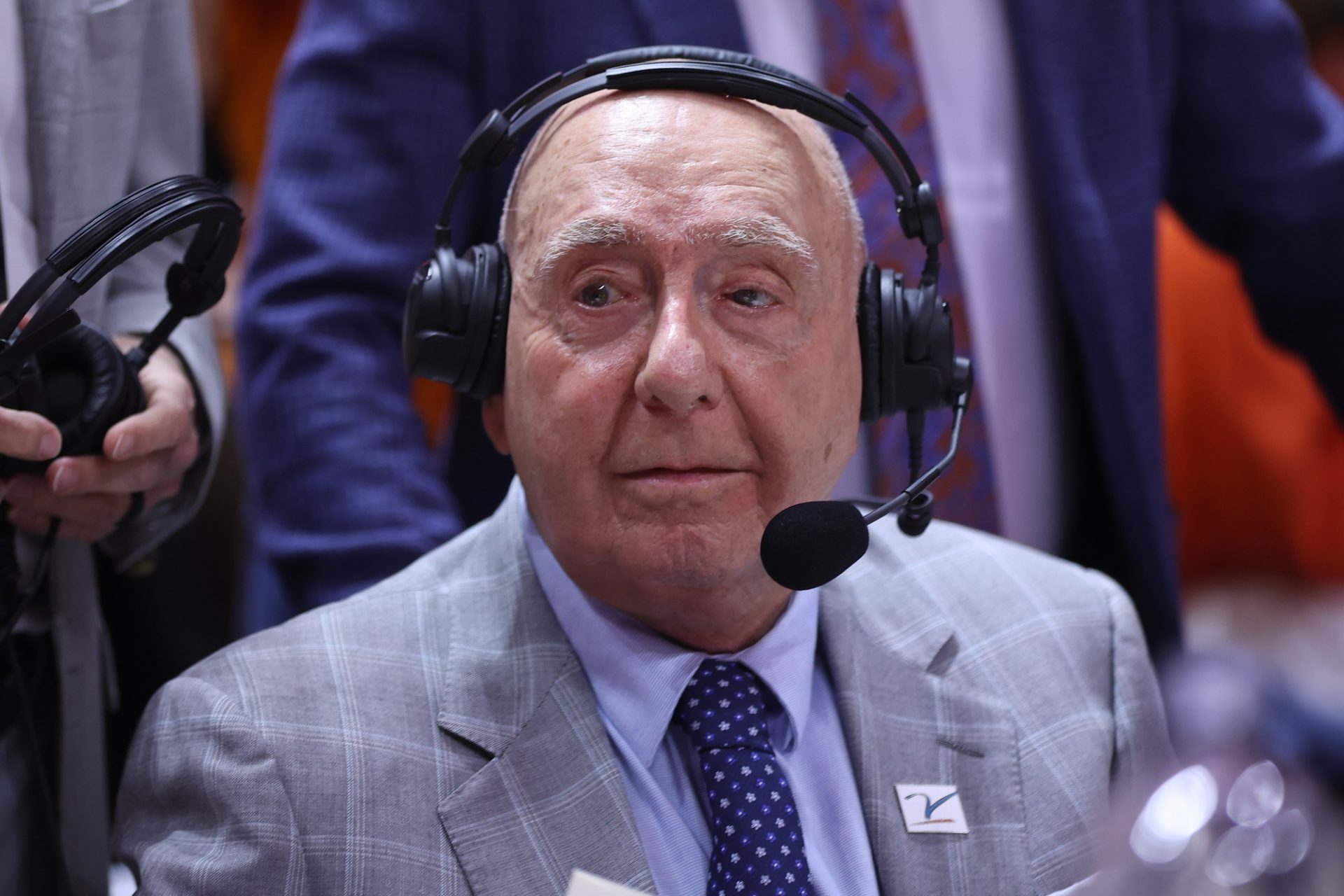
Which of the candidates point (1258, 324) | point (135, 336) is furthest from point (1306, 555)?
point (135, 336)

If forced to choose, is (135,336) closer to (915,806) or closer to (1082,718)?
(915,806)

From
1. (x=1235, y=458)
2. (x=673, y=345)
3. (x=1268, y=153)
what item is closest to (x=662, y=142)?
(x=673, y=345)

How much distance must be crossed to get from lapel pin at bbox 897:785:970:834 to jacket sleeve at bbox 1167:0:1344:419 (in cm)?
134

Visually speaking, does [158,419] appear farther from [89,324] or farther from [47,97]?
[47,97]

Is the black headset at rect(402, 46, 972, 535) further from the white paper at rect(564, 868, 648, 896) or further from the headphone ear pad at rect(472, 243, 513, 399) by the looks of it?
the white paper at rect(564, 868, 648, 896)

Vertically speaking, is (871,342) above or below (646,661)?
above

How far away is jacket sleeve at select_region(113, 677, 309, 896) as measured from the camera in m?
1.22

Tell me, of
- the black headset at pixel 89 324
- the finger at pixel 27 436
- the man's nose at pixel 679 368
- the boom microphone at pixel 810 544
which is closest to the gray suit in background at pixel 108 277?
the black headset at pixel 89 324

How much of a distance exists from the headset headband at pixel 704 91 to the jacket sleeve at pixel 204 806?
489mm

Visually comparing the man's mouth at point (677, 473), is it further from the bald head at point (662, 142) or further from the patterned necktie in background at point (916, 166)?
the patterned necktie in background at point (916, 166)

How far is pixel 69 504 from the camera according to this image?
1.41 metres

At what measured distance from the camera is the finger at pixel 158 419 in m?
1.38

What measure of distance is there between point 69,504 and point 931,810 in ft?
2.88

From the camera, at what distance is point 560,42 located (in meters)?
1.94
